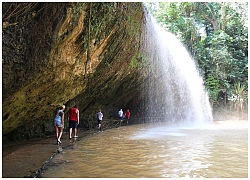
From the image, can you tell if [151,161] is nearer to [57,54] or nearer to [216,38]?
[57,54]

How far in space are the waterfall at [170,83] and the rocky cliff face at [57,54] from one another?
196 centimetres

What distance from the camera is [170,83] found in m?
18.8

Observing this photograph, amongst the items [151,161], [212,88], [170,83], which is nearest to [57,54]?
[151,161]

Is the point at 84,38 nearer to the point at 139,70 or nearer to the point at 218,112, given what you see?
the point at 139,70

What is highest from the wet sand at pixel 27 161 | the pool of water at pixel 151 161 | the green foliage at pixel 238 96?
the green foliage at pixel 238 96

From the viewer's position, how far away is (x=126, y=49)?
11234 millimetres

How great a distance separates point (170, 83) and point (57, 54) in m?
12.8

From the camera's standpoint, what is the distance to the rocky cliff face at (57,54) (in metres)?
6.06

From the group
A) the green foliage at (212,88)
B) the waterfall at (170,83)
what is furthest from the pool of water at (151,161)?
the green foliage at (212,88)

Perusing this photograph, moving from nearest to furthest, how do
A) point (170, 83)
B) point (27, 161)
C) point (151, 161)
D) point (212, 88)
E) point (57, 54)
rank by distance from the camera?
point (27, 161)
point (151, 161)
point (57, 54)
point (170, 83)
point (212, 88)

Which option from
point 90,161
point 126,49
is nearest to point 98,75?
point 126,49

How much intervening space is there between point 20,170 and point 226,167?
14.5ft

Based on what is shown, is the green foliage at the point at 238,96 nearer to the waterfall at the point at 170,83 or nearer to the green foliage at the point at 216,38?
the green foliage at the point at 216,38

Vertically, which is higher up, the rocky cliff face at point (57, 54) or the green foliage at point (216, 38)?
the green foliage at point (216, 38)
